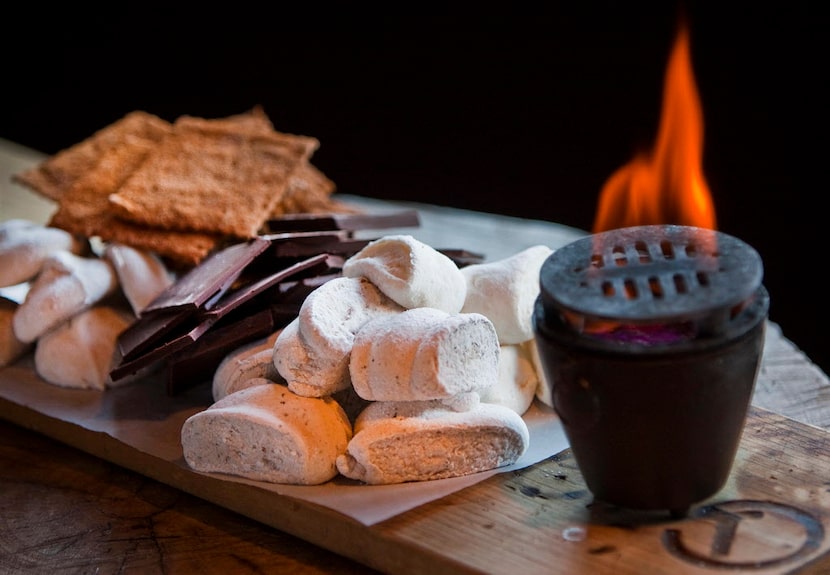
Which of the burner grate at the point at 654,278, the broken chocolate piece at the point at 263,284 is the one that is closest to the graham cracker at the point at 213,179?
the broken chocolate piece at the point at 263,284

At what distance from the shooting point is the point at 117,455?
7.07 feet

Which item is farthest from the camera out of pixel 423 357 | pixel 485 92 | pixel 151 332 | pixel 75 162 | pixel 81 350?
pixel 485 92

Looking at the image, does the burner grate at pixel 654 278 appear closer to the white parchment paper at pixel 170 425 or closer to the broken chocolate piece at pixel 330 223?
the white parchment paper at pixel 170 425

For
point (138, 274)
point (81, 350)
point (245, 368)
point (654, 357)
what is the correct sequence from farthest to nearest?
Result: point (138, 274), point (81, 350), point (245, 368), point (654, 357)

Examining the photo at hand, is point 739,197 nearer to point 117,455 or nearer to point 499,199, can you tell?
point 499,199

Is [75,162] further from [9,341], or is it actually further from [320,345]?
[320,345]

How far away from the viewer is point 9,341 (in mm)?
2486

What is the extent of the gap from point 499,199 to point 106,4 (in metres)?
2.58

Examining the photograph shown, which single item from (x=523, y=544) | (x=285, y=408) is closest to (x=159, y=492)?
(x=285, y=408)

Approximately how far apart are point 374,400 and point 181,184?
1.17 metres

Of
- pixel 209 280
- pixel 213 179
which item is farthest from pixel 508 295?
pixel 213 179

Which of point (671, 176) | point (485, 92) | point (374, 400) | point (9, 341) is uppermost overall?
point (671, 176)

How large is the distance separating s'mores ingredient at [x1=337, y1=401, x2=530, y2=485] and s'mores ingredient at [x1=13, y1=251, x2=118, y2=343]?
2.83ft

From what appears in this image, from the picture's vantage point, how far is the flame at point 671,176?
1.97 m
